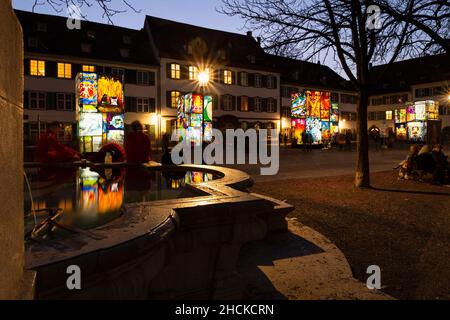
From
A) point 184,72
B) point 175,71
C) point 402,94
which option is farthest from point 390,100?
point 175,71

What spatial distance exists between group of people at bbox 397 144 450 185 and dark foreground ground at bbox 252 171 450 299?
1.51 feet

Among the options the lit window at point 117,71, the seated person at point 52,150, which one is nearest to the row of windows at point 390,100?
the lit window at point 117,71

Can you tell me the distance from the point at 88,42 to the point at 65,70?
9.66ft

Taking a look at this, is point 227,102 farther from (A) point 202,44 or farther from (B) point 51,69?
(B) point 51,69

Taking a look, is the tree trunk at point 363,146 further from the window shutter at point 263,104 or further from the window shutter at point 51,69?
the window shutter at point 263,104

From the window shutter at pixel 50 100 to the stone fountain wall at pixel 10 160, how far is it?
104ft

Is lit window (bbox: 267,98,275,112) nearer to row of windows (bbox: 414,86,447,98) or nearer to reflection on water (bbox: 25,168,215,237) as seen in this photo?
row of windows (bbox: 414,86,447,98)

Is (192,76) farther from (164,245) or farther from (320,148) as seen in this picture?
(164,245)

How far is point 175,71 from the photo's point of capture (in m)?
36.2

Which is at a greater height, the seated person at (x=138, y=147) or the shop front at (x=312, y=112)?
the shop front at (x=312, y=112)

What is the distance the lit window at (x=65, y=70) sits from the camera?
3092cm

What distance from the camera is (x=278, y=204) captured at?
5125 millimetres

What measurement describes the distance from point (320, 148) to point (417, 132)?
961 cm
